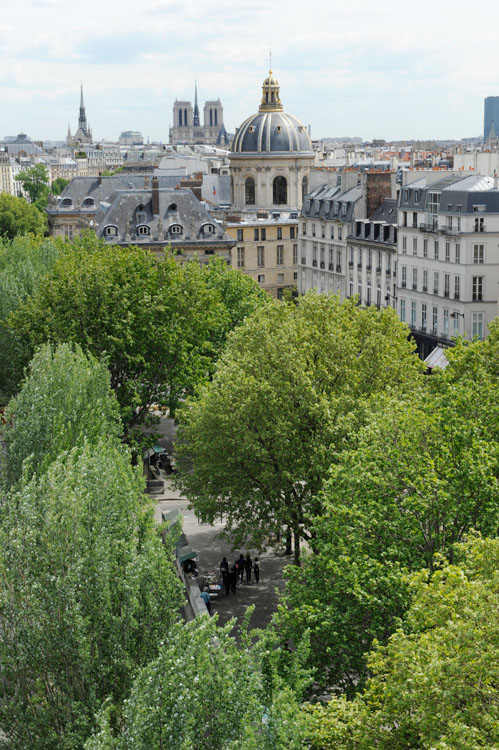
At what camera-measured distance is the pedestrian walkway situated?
3438 cm

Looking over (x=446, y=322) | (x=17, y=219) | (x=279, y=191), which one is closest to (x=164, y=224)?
(x=446, y=322)

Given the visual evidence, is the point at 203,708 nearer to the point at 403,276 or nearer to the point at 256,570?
the point at 256,570

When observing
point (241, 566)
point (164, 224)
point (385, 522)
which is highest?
point (164, 224)

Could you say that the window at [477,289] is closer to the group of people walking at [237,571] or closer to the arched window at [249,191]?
the group of people walking at [237,571]

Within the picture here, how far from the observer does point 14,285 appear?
184ft

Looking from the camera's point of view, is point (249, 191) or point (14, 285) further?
point (249, 191)

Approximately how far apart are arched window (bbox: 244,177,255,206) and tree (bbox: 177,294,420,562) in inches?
3269

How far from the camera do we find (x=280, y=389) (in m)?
34.2

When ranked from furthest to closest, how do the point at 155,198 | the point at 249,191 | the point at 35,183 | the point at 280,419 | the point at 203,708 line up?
the point at 35,183 < the point at 249,191 < the point at 155,198 < the point at 280,419 < the point at 203,708

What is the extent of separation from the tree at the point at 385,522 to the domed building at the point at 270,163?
306ft

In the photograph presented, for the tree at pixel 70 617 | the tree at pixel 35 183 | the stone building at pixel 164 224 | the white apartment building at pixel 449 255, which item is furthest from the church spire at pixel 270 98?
the tree at pixel 70 617

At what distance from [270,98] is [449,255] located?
62.3m

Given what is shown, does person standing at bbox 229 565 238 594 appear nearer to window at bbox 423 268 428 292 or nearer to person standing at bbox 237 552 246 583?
person standing at bbox 237 552 246 583

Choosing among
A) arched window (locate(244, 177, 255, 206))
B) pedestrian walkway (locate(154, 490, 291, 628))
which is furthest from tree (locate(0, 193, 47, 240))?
pedestrian walkway (locate(154, 490, 291, 628))
